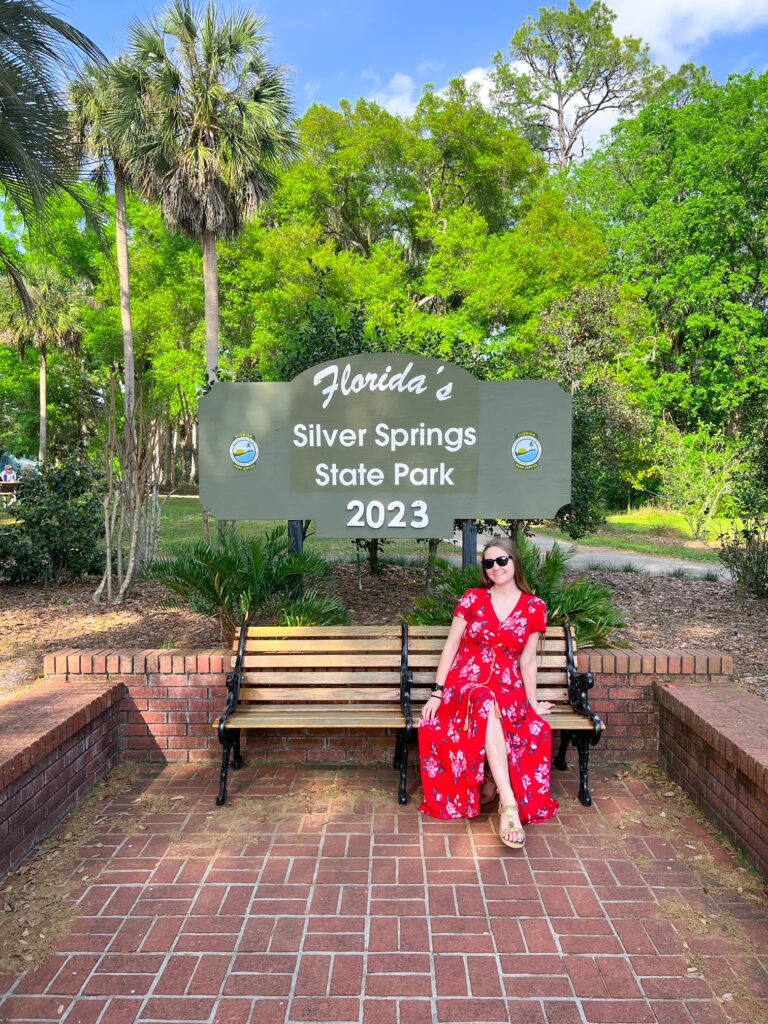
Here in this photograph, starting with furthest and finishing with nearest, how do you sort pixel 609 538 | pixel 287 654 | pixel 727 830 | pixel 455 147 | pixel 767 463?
pixel 455 147 < pixel 609 538 < pixel 767 463 < pixel 287 654 < pixel 727 830

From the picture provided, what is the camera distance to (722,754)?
11.2 ft

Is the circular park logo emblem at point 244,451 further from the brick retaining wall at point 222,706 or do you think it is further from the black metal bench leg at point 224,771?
the black metal bench leg at point 224,771

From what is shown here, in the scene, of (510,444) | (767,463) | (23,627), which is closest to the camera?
(510,444)

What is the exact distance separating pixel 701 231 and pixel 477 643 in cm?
2755

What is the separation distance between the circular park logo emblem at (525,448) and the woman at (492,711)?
1361 mm

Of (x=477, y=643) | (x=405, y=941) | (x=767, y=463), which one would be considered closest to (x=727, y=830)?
(x=477, y=643)

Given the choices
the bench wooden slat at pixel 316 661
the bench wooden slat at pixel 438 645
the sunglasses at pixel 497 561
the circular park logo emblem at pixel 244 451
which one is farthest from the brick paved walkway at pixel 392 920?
the circular park logo emblem at pixel 244 451

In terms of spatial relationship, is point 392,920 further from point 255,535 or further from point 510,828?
point 255,535

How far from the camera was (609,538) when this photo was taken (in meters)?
18.2

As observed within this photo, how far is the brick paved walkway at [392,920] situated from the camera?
2.35 meters

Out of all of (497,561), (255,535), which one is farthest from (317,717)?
(255,535)

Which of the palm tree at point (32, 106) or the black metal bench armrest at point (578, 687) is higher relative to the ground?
the palm tree at point (32, 106)

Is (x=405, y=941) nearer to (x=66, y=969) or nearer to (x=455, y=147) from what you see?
(x=66, y=969)

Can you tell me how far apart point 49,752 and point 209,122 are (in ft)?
54.2
